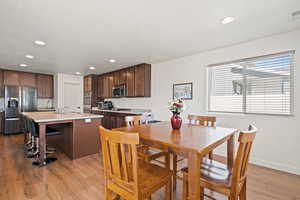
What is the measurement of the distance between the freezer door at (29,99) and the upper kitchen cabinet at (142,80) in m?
3.98

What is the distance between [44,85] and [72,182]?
210 inches

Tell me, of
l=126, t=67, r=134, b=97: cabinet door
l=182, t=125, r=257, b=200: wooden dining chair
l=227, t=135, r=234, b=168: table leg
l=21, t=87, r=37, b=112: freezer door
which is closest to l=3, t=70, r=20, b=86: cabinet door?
l=21, t=87, r=37, b=112: freezer door

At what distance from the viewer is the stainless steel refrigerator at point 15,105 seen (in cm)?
492

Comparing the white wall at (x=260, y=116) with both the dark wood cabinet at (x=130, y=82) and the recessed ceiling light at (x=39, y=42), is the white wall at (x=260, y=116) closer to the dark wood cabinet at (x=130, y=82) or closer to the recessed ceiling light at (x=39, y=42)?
the dark wood cabinet at (x=130, y=82)

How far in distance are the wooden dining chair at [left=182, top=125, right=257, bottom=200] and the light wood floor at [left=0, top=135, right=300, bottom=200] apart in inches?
25.3

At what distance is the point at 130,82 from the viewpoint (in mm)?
4770

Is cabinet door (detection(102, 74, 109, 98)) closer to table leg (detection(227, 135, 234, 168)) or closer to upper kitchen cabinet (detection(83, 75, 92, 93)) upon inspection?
upper kitchen cabinet (detection(83, 75, 92, 93))

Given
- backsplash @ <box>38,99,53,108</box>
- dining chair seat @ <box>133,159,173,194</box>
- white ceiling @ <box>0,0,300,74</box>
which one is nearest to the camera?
dining chair seat @ <box>133,159,173,194</box>

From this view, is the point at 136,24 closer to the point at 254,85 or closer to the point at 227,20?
the point at 227,20

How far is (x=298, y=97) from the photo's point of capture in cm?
231

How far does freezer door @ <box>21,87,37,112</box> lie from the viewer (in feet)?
17.2

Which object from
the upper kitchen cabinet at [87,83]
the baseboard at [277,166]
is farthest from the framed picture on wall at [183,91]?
the upper kitchen cabinet at [87,83]

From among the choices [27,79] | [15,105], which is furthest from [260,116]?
[27,79]

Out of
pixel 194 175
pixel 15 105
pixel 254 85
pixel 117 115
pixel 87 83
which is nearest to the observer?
pixel 194 175
